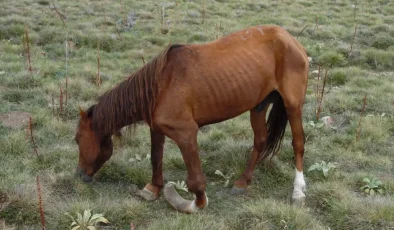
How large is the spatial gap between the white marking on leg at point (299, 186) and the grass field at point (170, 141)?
0.39 feet

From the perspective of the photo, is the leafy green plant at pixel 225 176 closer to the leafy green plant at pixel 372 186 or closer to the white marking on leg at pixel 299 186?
the white marking on leg at pixel 299 186

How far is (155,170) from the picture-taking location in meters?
4.34

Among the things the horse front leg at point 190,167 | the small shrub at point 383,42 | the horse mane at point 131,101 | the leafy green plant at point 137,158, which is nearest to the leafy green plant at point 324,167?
the horse front leg at point 190,167

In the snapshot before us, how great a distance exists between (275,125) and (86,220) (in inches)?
88.4

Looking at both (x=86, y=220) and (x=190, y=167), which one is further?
(x=190, y=167)

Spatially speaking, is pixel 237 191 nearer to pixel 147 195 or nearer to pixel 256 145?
pixel 256 145

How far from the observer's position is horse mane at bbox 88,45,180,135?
3770 mm

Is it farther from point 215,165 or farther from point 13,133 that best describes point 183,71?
point 13,133

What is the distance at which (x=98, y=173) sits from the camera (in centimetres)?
461

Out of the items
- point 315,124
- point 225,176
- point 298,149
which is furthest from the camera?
point 315,124

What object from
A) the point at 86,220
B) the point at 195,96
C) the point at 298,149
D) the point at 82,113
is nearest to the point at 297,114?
the point at 298,149

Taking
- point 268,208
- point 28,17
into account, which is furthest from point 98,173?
point 28,17

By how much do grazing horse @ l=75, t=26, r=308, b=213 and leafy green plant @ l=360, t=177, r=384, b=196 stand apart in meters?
0.65

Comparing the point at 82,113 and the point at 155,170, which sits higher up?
the point at 82,113
